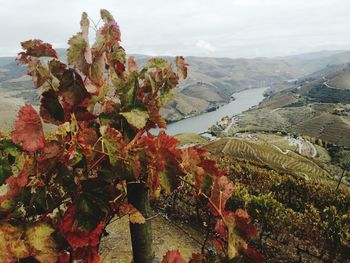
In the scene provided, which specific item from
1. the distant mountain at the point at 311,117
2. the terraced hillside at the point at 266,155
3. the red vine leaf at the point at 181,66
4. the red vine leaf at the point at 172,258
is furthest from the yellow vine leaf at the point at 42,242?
the distant mountain at the point at 311,117

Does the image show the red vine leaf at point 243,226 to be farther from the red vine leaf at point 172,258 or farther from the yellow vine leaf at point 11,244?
the yellow vine leaf at point 11,244

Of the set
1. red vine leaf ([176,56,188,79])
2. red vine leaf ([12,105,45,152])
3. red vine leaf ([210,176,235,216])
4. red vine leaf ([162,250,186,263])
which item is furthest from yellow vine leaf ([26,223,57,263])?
red vine leaf ([176,56,188,79])

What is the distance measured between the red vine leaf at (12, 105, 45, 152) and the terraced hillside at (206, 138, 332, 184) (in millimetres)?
74945

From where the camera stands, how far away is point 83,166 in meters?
1.20

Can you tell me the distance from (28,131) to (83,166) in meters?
0.20

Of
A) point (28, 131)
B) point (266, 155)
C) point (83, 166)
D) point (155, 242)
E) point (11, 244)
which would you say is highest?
point (28, 131)

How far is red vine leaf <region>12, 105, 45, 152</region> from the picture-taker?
3.68 ft

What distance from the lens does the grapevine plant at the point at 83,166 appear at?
3.73 ft

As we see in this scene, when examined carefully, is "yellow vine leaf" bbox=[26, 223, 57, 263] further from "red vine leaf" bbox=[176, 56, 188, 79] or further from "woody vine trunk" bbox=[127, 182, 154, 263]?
"red vine leaf" bbox=[176, 56, 188, 79]

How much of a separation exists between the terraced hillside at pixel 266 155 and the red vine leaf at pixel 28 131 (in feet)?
246

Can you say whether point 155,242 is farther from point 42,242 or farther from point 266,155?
point 266,155

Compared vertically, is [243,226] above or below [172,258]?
above

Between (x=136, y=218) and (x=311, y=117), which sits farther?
(x=311, y=117)

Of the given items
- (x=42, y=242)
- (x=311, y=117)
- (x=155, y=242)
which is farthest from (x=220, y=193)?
(x=311, y=117)
